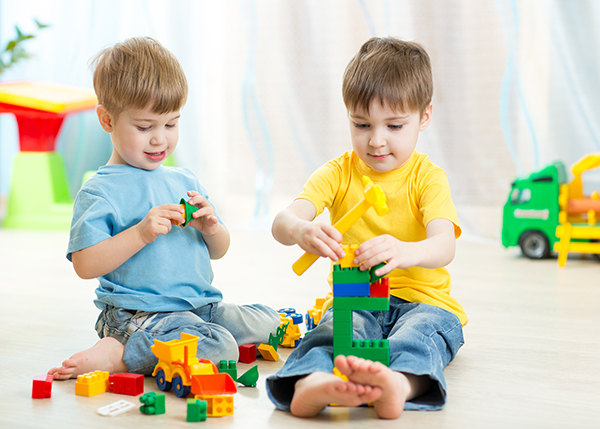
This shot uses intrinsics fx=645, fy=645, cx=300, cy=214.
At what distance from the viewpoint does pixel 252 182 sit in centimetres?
268

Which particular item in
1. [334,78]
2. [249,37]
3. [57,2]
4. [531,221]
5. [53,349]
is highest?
[57,2]

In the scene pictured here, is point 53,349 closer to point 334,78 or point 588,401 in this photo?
point 588,401

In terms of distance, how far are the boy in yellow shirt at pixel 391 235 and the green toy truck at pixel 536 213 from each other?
3.52 ft

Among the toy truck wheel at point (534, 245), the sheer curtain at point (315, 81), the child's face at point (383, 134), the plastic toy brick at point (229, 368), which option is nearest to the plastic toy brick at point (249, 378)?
the plastic toy brick at point (229, 368)

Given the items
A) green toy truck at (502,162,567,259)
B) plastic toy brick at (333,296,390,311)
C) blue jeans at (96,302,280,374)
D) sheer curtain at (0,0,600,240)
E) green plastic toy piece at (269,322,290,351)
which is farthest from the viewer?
sheer curtain at (0,0,600,240)

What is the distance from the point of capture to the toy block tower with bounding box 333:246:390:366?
2.55 ft

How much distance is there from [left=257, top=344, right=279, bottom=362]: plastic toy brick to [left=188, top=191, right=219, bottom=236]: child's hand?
7.6 inches

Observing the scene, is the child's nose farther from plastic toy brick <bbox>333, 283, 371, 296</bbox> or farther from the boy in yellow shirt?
plastic toy brick <bbox>333, 283, 371, 296</bbox>

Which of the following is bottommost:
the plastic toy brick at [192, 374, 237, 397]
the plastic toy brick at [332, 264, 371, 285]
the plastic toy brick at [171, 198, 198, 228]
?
the plastic toy brick at [192, 374, 237, 397]

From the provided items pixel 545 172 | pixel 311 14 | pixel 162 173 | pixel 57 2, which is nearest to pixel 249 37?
pixel 311 14

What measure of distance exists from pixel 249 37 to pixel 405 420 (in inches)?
85.4

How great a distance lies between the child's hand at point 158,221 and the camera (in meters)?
0.90

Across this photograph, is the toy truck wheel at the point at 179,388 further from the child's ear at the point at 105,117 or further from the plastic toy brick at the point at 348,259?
the child's ear at the point at 105,117

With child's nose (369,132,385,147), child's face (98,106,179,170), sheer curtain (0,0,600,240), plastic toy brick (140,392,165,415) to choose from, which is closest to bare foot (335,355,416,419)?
plastic toy brick (140,392,165,415)
